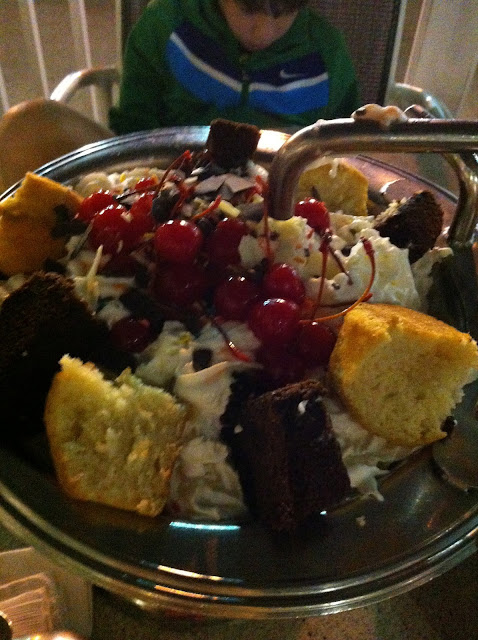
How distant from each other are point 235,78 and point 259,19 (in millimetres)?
194

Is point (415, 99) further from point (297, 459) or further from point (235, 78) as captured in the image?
point (297, 459)

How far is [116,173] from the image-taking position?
0.99 m

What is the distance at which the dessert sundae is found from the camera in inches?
22.7

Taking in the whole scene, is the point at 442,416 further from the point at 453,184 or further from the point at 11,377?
the point at 453,184

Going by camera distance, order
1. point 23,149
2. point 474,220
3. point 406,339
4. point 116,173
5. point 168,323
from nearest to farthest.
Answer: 1. point 406,339
2. point 168,323
3. point 474,220
4. point 116,173
5. point 23,149

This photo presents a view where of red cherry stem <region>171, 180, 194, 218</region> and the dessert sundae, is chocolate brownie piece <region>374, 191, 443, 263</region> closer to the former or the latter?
the dessert sundae

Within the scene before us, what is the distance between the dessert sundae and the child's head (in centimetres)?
61

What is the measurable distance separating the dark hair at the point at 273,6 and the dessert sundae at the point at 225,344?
60cm

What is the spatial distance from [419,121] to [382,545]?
1.48ft

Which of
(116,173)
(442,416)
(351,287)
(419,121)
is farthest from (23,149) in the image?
(442,416)

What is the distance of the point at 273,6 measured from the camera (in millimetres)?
1273

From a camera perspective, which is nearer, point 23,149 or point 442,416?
point 442,416

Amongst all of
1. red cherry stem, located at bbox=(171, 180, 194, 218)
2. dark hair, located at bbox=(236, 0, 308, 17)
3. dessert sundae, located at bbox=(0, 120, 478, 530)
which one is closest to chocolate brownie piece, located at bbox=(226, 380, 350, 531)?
dessert sundae, located at bbox=(0, 120, 478, 530)

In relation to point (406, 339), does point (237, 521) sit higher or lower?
lower
